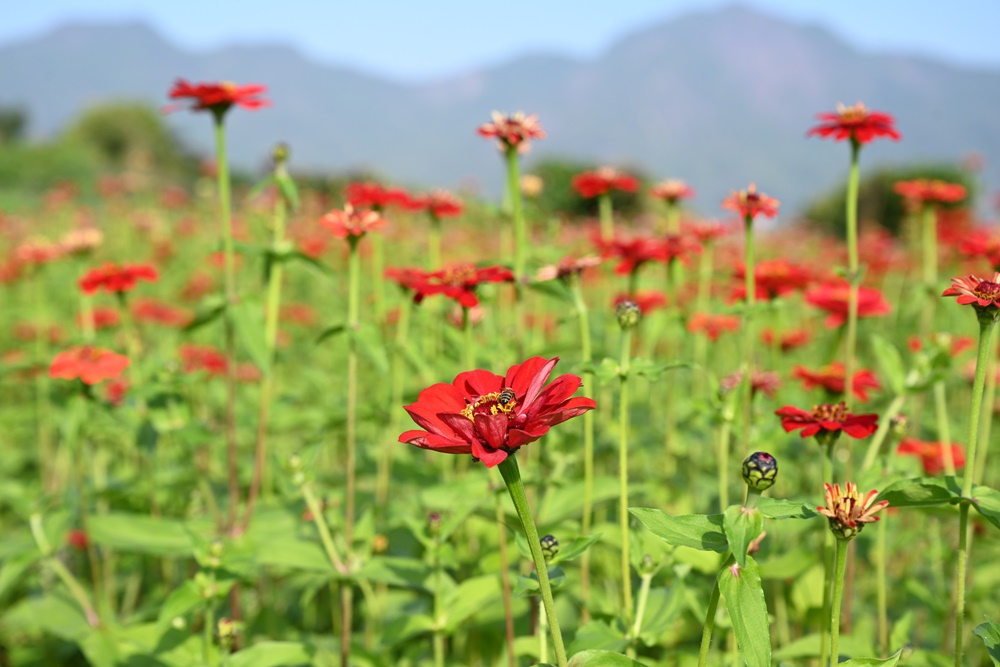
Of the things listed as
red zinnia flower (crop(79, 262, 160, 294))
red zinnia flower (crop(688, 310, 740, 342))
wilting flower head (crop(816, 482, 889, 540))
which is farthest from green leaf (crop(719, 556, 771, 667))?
red zinnia flower (crop(79, 262, 160, 294))

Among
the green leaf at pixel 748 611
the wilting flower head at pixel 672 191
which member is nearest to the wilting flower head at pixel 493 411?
the green leaf at pixel 748 611

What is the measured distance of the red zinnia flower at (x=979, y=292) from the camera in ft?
Result: 3.20

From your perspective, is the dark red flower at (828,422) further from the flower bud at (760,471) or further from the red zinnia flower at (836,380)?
the red zinnia flower at (836,380)

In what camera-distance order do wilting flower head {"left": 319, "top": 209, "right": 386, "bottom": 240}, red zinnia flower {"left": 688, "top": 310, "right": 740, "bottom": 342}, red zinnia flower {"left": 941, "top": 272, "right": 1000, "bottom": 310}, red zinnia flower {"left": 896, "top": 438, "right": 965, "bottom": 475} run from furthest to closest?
red zinnia flower {"left": 688, "top": 310, "right": 740, "bottom": 342} < red zinnia flower {"left": 896, "top": 438, "right": 965, "bottom": 475} < wilting flower head {"left": 319, "top": 209, "right": 386, "bottom": 240} < red zinnia flower {"left": 941, "top": 272, "right": 1000, "bottom": 310}

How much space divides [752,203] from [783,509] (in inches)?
38.0

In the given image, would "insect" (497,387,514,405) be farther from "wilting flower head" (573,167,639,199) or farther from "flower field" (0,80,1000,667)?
"wilting flower head" (573,167,639,199)

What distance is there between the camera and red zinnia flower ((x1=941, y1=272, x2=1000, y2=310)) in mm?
975

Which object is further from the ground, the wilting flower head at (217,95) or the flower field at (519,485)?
the wilting flower head at (217,95)

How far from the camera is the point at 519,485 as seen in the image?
811 millimetres

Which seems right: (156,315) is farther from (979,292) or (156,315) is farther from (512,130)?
(979,292)

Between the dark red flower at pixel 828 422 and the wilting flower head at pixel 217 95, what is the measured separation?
143 cm

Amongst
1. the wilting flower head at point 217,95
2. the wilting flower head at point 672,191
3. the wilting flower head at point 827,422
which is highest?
the wilting flower head at point 217,95

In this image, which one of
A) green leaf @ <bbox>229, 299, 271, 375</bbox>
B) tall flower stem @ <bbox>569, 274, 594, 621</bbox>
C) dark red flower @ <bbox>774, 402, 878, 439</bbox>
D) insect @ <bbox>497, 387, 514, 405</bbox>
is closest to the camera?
insect @ <bbox>497, 387, 514, 405</bbox>

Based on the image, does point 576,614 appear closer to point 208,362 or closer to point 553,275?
point 553,275
